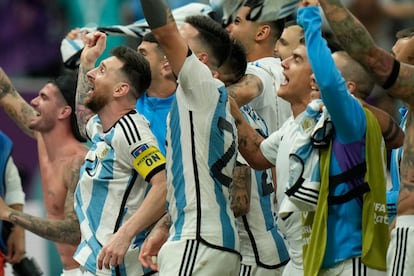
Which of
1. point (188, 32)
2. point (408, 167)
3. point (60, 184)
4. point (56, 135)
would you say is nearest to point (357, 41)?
point (408, 167)

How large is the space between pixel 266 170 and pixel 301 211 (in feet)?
4.66

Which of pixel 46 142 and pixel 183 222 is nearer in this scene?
pixel 183 222

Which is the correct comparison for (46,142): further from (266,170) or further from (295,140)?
(295,140)

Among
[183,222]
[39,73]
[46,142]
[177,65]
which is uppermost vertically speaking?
[177,65]

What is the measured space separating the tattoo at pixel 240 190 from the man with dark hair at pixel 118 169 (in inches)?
21.2

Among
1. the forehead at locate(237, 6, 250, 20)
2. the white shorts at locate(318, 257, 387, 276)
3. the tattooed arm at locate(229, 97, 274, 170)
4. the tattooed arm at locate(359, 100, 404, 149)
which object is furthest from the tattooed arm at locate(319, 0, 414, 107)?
the forehead at locate(237, 6, 250, 20)

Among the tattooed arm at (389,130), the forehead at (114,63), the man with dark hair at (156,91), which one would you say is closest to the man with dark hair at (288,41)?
the man with dark hair at (156,91)

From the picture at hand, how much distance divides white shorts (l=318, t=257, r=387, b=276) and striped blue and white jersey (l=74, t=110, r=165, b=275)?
141 cm

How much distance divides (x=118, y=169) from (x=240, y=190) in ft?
2.51

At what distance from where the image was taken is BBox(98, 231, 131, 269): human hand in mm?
9023

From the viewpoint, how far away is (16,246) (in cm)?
1223

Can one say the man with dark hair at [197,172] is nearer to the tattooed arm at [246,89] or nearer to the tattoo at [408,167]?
the tattoo at [408,167]

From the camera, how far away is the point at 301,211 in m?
8.88

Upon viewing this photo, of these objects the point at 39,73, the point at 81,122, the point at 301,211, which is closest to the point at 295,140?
the point at 301,211
